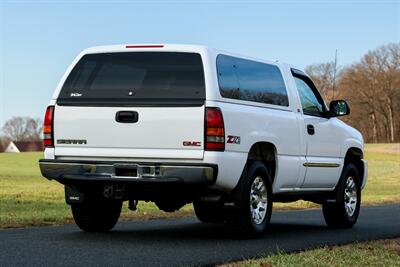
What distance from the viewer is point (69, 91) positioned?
29.6 ft

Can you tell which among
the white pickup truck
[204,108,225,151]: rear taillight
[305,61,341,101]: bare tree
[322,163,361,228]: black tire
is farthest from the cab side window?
[305,61,341,101]: bare tree

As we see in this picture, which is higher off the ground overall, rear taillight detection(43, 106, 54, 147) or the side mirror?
the side mirror

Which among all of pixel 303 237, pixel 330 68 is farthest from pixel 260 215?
pixel 330 68

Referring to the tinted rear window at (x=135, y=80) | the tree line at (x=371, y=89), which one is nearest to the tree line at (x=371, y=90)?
the tree line at (x=371, y=89)

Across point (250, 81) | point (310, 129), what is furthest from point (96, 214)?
point (310, 129)

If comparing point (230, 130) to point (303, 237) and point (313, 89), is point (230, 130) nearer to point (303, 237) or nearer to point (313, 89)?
point (303, 237)

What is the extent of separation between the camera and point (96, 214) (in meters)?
9.82

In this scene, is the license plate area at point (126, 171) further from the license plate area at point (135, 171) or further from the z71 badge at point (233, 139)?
the z71 badge at point (233, 139)

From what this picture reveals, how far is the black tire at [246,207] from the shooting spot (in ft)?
29.2

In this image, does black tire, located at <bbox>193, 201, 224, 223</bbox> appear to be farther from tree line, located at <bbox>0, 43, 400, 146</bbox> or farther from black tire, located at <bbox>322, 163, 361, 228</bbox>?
tree line, located at <bbox>0, 43, 400, 146</bbox>

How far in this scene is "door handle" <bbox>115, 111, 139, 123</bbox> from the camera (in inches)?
340

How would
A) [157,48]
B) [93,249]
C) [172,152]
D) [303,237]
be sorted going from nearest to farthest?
1. [93,249]
2. [172,152]
3. [157,48]
4. [303,237]

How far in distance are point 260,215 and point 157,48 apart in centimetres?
237

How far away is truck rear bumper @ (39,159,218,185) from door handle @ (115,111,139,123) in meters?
0.48
